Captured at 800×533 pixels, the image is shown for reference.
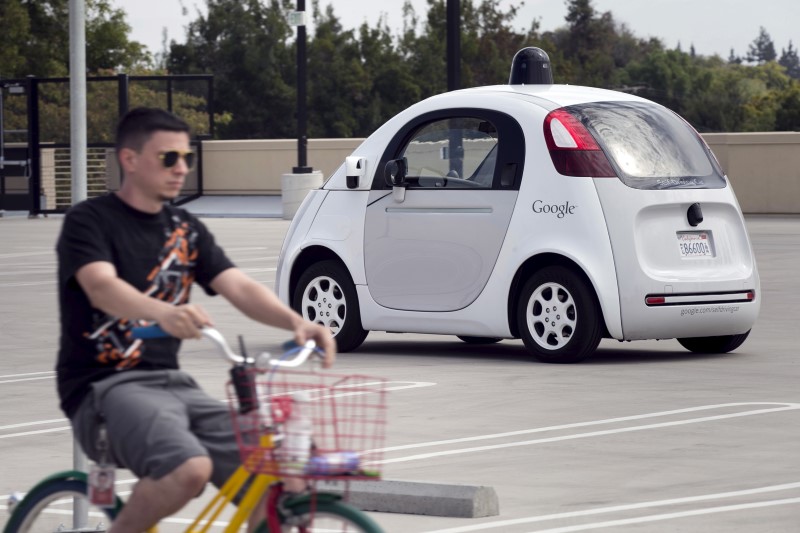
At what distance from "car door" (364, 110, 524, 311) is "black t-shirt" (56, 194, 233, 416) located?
23.1ft

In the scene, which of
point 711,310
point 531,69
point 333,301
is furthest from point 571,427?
point 531,69

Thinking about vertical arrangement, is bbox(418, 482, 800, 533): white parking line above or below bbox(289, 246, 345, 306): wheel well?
below

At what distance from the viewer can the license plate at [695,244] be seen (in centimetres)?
1170

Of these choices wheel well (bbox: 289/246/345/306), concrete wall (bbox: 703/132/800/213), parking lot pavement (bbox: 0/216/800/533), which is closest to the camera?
parking lot pavement (bbox: 0/216/800/533)

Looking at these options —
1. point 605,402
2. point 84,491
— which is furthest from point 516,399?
point 84,491

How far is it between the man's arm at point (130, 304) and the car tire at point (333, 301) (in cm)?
774

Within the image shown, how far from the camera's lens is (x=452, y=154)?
1233cm

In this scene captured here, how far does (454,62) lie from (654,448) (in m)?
15.8

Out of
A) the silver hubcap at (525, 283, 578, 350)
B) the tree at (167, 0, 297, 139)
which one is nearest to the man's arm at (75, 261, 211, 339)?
the silver hubcap at (525, 283, 578, 350)

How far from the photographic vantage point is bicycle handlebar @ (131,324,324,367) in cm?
442

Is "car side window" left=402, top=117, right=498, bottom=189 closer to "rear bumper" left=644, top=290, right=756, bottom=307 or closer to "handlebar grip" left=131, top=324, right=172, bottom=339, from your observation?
"rear bumper" left=644, top=290, right=756, bottom=307

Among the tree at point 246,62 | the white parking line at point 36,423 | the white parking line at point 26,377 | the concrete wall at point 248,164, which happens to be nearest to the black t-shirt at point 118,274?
the white parking line at point 36,423

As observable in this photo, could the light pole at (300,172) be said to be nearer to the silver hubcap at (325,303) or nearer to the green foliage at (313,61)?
the silver hubcap at (325,303)

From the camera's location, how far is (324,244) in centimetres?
1255
